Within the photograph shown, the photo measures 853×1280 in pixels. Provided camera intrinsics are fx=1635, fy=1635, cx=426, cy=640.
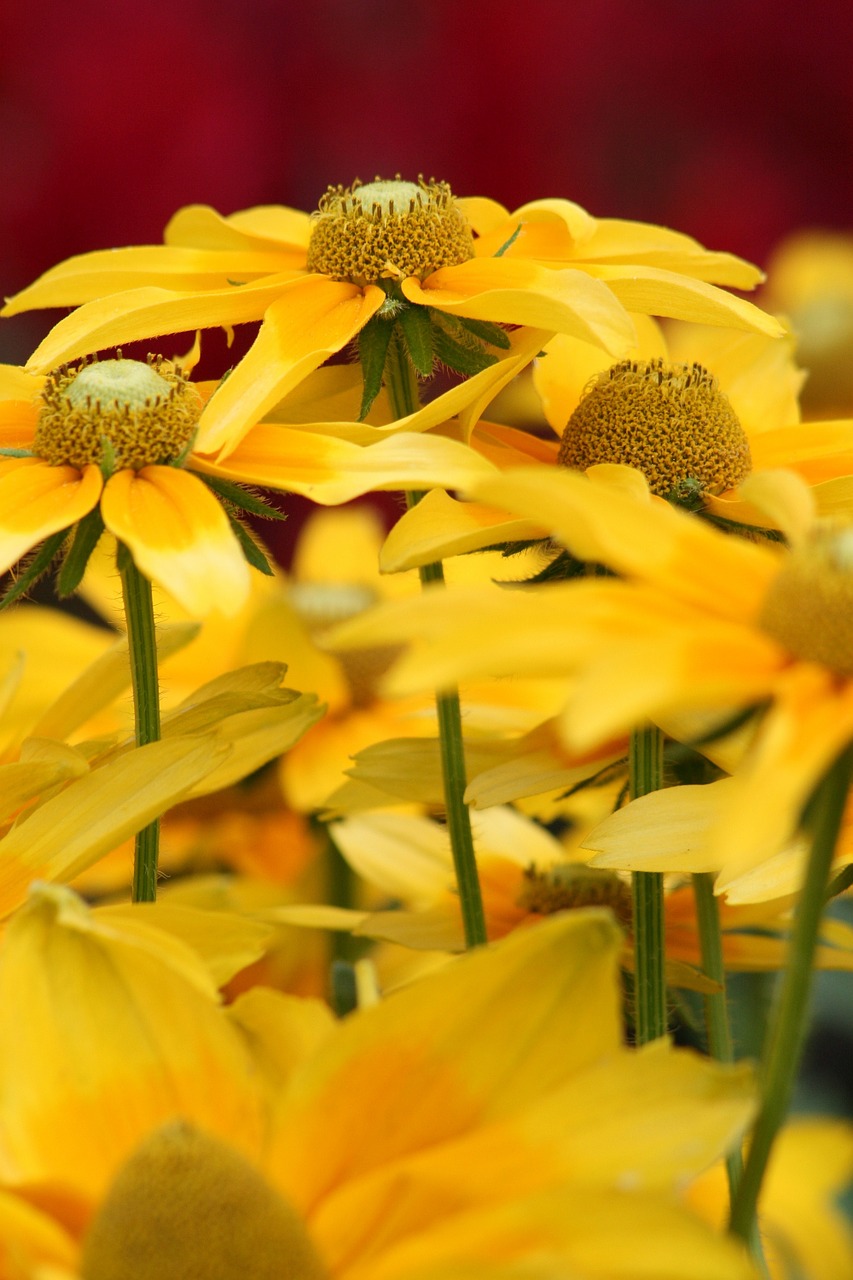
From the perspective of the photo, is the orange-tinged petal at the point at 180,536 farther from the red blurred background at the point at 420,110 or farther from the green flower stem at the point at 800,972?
the red blurred background at the point at 420,110

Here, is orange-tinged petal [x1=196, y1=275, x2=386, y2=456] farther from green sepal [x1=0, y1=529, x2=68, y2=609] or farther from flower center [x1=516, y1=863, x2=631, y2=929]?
flower center [x1=516, y1=863, x2=631, y2=929]

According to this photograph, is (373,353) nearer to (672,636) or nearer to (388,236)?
(388,236)

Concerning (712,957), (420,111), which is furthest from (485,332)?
(420,111)

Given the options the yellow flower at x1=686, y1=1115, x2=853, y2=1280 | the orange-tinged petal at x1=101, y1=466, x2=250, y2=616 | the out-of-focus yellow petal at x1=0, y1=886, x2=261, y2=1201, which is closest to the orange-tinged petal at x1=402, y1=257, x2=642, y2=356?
the orange-tinged petal at x1=101, y1=466, x2=250, y2=616

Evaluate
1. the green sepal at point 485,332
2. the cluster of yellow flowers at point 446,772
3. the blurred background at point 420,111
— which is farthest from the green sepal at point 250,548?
the blurred background at point 420,111

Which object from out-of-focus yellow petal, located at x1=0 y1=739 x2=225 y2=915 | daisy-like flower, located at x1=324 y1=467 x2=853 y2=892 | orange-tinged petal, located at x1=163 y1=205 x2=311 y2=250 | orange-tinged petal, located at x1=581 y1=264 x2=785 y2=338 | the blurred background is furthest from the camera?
the blurred background
